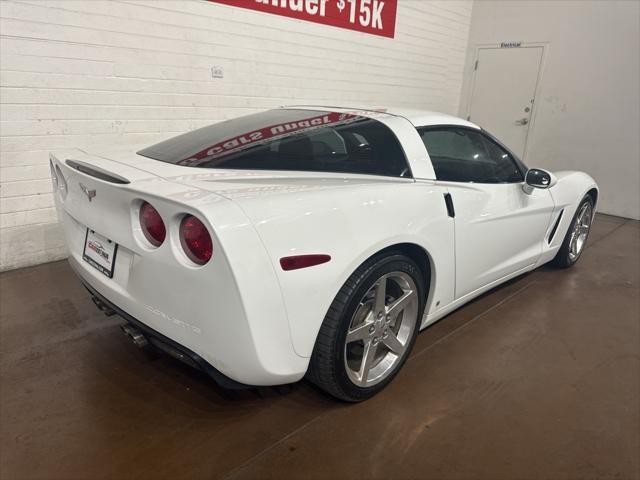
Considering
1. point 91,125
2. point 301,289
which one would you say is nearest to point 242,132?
point 301,289

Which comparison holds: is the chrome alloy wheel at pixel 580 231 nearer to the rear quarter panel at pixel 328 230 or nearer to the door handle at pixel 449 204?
the door handle at pixel 449 204

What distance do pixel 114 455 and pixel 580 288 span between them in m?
3.36

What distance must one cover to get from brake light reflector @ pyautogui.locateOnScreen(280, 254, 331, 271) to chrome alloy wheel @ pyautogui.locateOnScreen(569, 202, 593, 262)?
288 cm

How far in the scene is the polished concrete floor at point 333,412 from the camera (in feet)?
5.77

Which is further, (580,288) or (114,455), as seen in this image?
(580,288)

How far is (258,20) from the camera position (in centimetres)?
467

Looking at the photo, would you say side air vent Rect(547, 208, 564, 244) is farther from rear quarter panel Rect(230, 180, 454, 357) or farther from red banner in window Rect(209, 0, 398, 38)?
red banner in window Rect(209, 0, 398, 38)

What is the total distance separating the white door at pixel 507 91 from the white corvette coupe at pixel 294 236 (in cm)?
508

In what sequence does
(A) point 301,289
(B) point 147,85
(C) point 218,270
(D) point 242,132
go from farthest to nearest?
(B) point 147,85 < (D) point 242,132 < (A) point 301,289 < (C) point 218,270

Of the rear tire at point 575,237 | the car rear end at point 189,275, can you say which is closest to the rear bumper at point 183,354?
the car rear end at point 189,275

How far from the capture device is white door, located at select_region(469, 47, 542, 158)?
7055mm

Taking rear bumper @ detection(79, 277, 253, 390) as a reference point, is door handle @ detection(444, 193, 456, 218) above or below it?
above

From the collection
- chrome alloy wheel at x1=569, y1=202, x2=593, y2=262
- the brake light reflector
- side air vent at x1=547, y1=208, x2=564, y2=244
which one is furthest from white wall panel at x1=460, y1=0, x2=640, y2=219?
the brake light reflector

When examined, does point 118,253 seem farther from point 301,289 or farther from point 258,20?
point 258,20
